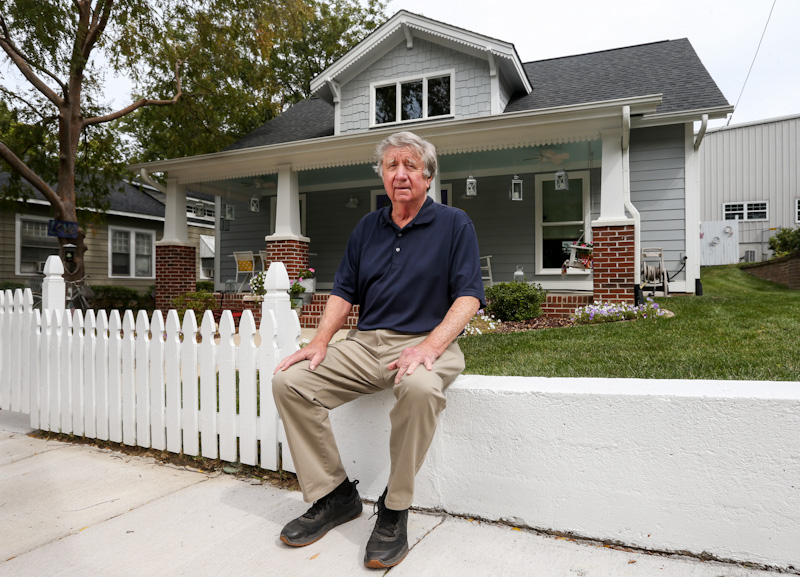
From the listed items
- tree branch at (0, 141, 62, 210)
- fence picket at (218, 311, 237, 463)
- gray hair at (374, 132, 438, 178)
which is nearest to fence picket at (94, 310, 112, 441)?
fence picket at (218, 311, 237, 463)

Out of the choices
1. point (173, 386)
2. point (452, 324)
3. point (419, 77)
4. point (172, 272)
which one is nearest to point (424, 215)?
point (452, 324)

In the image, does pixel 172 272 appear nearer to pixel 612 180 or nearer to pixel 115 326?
pixel 115 326

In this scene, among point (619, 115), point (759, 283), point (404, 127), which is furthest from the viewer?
point (759, 283)

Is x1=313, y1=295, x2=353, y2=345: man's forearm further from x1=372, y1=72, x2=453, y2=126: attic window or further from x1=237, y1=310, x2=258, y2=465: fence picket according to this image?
x1=372, y1=72, x2=453, y2=126: attic window

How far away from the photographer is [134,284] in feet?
53.1

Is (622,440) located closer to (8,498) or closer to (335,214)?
(8,498)

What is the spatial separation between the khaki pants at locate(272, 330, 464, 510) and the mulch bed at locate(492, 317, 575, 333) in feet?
14.6

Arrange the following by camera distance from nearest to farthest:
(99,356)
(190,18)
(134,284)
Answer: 1. (99,356)
2. (190,18)
3. (134,284)

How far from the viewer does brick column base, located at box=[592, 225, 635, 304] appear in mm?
6871

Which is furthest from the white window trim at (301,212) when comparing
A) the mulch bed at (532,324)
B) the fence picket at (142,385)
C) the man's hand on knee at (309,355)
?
the man's hand on knee at (309,355)

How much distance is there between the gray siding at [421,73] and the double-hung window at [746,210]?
12.9m

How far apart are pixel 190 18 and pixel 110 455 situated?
9561 millimetres

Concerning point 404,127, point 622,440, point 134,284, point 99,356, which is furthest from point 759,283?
point 134,284

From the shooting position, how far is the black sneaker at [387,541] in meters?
1.87
